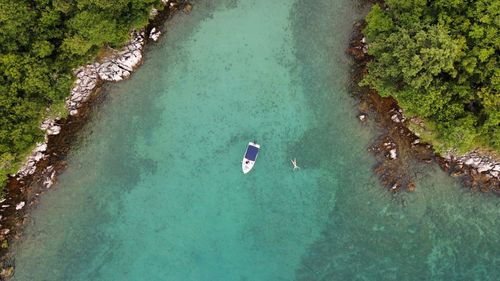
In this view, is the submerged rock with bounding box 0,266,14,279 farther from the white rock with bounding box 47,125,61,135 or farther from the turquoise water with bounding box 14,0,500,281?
the white rock with bounding box 47,125,61,135

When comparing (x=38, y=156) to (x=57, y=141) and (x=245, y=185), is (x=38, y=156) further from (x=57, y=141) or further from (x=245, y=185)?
(x=245, y=185)

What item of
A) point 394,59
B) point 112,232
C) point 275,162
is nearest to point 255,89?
point 275,162

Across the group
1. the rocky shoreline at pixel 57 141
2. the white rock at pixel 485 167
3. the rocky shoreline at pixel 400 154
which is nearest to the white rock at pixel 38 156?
the rocky shoreline at pixel 57 141

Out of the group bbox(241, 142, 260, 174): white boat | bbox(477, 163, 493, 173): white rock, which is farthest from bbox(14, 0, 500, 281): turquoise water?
bbox(477, 163, 493, 173): white rock

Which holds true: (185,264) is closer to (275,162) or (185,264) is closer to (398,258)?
(275,162)

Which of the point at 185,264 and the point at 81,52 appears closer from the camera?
the point at 81,52

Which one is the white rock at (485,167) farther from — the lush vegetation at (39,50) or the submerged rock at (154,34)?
the lush vegetation at (39,50)
